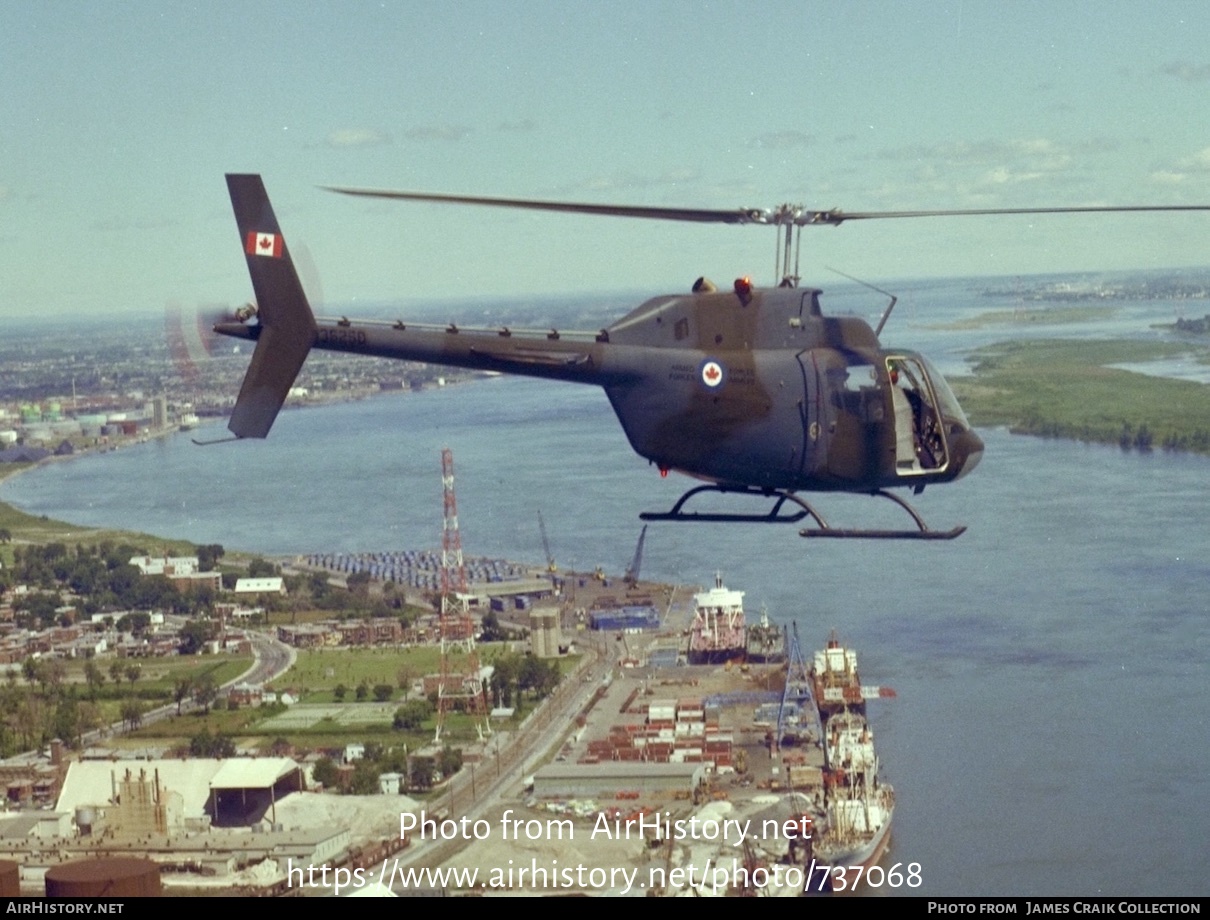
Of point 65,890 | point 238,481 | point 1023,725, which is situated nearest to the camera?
point 65,890

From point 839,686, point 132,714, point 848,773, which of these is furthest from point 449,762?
point 132,714

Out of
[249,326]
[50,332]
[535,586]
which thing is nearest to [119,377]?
[50,332]

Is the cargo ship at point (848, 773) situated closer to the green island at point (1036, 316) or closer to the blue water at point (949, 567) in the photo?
the blue water at point (949, 567)

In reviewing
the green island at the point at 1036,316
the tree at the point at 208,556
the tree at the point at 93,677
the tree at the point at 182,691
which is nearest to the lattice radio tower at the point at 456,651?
the tree at the point at 182,691

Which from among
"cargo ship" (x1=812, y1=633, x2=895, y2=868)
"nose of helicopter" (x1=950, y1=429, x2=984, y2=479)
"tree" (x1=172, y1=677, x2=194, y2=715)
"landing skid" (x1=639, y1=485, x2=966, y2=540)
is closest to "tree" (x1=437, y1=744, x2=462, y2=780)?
"cargo ship" (x1=812, y1=633, x2=895, y2=868)

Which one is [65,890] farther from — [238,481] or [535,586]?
[238,481]

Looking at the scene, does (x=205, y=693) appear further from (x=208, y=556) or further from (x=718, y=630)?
(x=208, y=556)
